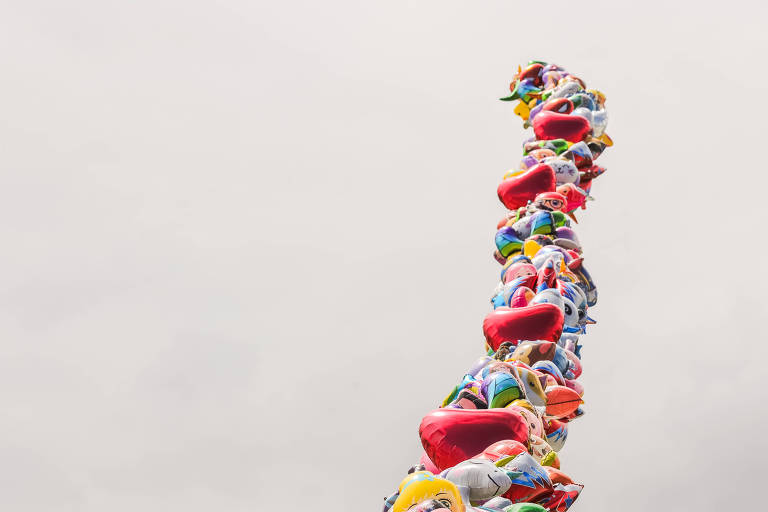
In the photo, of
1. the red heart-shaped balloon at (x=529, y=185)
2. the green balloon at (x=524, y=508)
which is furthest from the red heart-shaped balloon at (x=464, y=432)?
the red heart-shaped balloon at (x=529, y=185)

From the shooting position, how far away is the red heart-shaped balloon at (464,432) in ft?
15.8

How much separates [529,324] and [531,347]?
213 mm

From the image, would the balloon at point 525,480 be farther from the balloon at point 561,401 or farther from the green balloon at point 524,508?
the balloon at point 561,401

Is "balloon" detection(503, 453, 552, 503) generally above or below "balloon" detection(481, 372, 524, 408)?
below

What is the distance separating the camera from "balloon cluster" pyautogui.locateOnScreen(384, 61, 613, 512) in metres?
4.41

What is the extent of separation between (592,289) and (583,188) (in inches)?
60.1

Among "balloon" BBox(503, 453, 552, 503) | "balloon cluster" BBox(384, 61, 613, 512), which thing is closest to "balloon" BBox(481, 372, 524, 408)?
"balloon cluster" BBox(384, 61, 613, 512)

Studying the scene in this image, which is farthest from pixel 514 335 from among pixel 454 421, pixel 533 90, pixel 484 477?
pixel 533 90

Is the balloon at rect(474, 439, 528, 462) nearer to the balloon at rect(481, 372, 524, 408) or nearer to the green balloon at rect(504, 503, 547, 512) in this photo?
the green balloon at rect(504, 503, 547, 512)

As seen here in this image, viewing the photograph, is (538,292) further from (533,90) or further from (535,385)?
(533,90)

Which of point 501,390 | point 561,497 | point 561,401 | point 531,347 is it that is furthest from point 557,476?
point 531,347

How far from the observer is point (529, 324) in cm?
612

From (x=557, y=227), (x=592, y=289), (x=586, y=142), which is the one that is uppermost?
(x=586, y=142)

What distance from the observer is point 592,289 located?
24.5 feet
